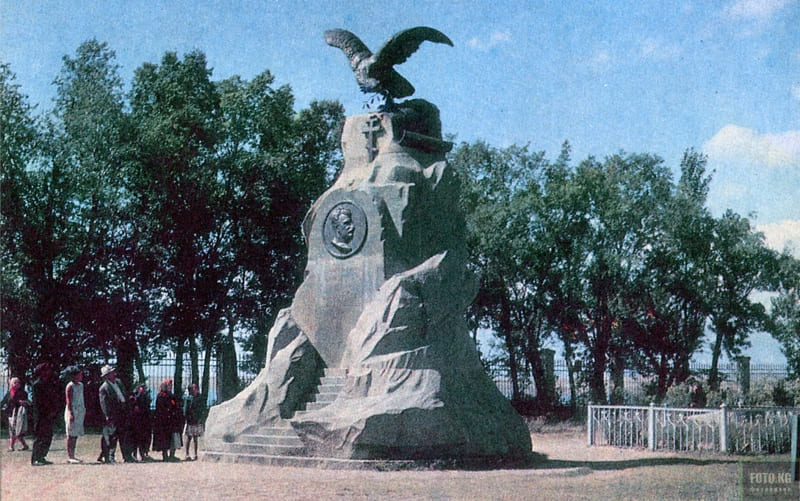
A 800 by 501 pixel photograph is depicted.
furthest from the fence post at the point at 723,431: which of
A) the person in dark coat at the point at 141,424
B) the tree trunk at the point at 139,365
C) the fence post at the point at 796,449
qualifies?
the tree trunk at the point at 139,365

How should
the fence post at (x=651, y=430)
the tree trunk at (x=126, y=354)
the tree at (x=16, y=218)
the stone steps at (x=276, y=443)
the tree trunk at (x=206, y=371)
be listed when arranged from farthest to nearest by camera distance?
the tree trunk at (x=206, y=371), the tree trunk at (x=126, y=354), the tree at (x=16, y=218), the fence post at (x=651, y=430), the stone steps at (x=276, y=443)

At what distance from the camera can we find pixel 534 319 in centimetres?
3369

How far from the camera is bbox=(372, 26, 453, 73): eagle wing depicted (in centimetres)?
1655

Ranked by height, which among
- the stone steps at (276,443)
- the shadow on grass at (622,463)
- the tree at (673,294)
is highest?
the tree at (673,294)

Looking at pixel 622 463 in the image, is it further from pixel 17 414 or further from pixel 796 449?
pixel 17 414

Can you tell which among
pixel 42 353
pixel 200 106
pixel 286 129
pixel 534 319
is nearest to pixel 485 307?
pixel 534 319

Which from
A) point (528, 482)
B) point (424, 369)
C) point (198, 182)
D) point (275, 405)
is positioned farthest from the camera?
point (198, 182)

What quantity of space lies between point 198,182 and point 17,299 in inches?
247

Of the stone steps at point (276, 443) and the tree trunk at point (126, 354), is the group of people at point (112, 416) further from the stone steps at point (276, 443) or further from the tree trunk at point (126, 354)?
the tree trunk at point (126, 354)

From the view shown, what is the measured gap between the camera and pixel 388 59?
16.7 meters

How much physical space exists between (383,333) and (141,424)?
4.57 m

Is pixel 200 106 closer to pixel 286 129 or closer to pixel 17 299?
pixel 286 129

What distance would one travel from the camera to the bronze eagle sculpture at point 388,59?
54.5 ft

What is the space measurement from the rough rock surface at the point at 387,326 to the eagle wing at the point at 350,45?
3.79 feet
